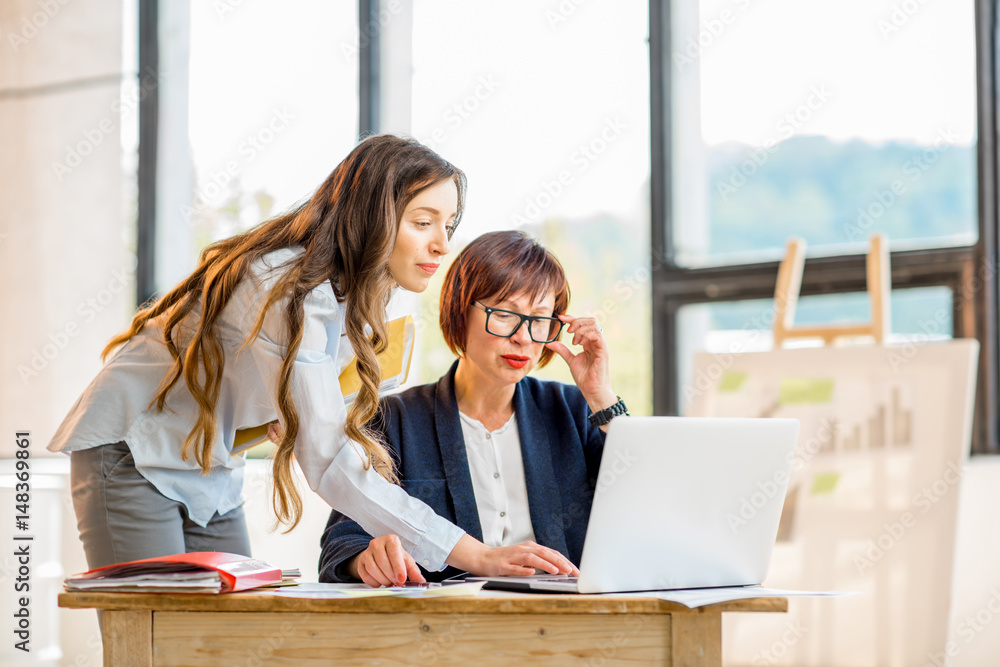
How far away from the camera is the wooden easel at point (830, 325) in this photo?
8.47 ft

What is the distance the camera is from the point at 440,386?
1.86 meters

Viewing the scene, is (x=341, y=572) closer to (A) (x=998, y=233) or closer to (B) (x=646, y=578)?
(B) (x=646, y=578)

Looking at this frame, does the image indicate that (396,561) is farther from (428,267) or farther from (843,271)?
(843,271)

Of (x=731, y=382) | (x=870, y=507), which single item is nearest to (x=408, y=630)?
(x=870, y=507)

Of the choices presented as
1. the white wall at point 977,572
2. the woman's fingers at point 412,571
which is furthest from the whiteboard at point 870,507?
the woman's fingers at point 412,571

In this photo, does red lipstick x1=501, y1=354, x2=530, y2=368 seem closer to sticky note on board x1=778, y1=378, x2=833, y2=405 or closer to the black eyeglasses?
the black eyeglasses

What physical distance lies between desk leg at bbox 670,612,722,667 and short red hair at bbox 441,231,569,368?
826 millimetres

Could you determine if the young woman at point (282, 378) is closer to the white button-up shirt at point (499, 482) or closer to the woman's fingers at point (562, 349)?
the white button-up shirt at point (499, 482)

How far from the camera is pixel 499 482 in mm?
1796

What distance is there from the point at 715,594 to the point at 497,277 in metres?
0.82

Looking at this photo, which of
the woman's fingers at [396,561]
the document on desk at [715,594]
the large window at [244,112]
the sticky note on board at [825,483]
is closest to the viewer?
the document on desk at [715,594]

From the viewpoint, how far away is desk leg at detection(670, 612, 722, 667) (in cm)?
108

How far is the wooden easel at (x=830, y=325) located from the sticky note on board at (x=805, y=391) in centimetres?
14

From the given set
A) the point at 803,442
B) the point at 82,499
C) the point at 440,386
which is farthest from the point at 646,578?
the point at 803,442
